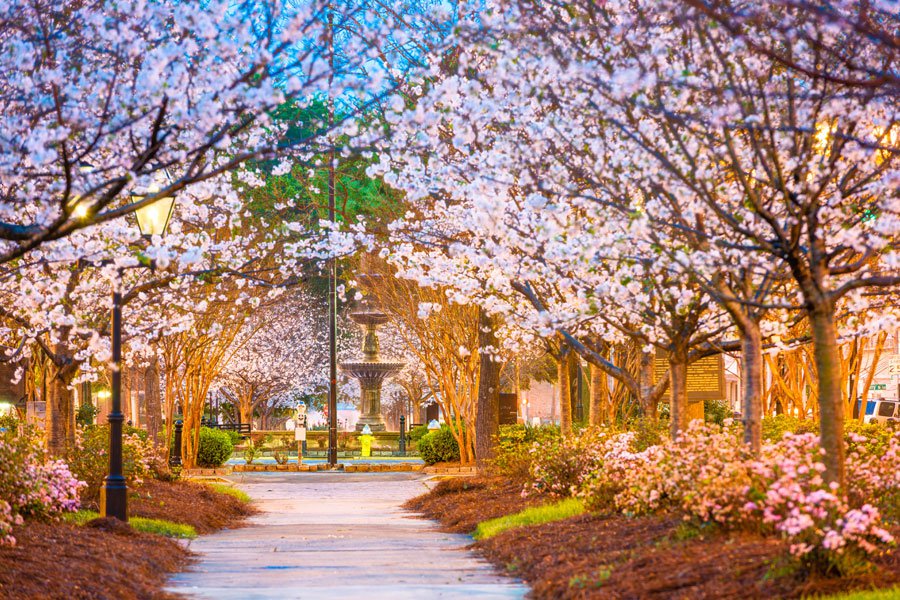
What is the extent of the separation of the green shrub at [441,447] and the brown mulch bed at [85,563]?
1695 centimetres

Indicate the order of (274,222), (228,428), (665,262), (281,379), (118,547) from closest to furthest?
(665,262), (118,547), (274,222), (228,428), (281,379)

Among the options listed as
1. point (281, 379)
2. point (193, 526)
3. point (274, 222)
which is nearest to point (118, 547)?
point (193, 526)

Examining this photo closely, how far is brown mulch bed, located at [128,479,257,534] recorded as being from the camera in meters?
15.6

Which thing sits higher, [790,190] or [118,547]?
[790,190]

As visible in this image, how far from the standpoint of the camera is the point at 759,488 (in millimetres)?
8656

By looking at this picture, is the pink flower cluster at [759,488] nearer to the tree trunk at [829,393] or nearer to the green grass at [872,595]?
the tree trunk at [829,393]

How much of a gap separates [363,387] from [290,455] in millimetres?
4063

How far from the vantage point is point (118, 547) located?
11141 millimetres

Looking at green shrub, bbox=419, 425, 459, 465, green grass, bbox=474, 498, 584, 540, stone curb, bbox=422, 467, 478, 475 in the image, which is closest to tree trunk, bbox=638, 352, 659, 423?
green grass, bbox=474, 498, 584, 540

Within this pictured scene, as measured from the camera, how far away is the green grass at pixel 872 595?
6.92 meters

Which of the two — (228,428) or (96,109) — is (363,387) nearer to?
(228,428)

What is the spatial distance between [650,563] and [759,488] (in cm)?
100

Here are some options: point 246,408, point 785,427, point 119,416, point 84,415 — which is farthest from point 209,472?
point 246,408

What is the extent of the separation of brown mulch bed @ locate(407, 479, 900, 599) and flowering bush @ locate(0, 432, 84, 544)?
4654 mm
